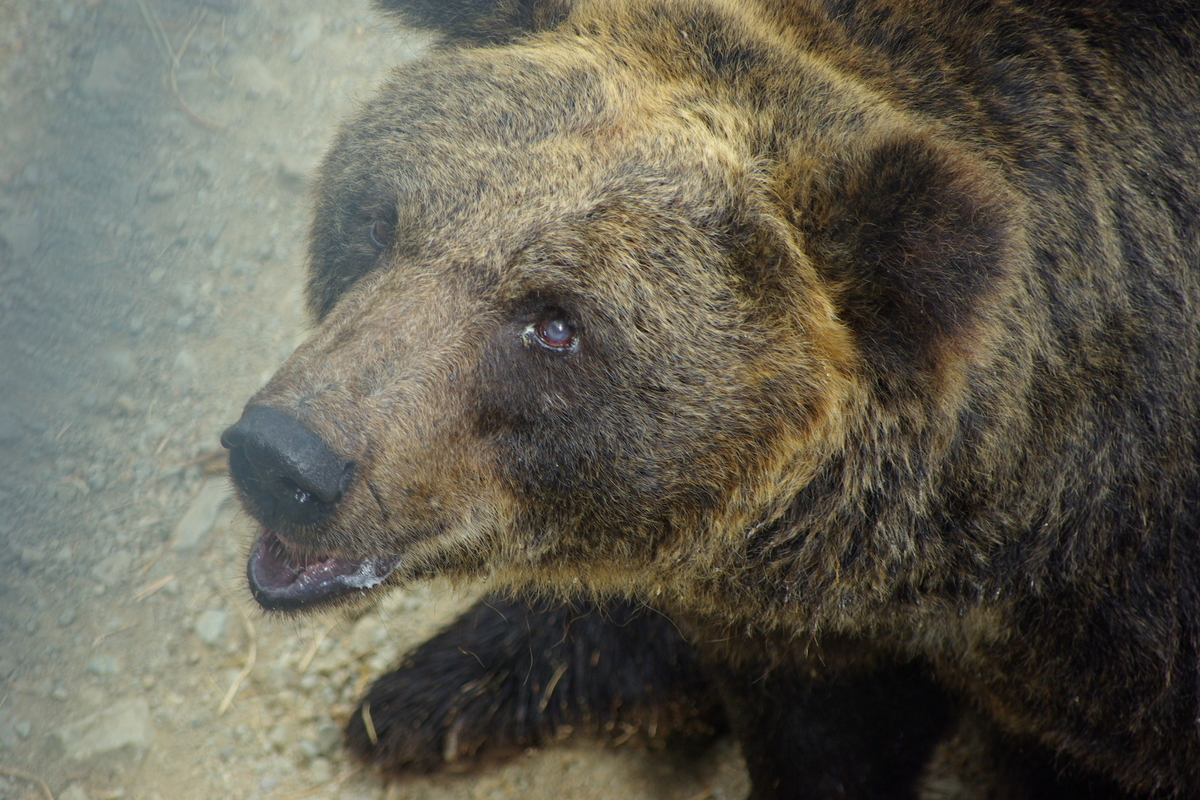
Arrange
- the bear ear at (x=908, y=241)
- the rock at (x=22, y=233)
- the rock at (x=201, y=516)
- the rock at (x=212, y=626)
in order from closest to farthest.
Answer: the bear ear at (x=908, y=241) < the rock at (x=22, y=233) < the rock at (x=212, y=626) < the rock at (x=201, y=516)

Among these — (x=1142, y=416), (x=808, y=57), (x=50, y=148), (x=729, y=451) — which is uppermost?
(x=808, y=57)

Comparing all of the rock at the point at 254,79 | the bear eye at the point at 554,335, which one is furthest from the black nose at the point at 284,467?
the rock at the point at 254,79

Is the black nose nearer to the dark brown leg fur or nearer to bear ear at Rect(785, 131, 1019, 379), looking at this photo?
bear ear at Rect(785, 131, 1019, 379)

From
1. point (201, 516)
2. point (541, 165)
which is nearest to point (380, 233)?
point (541, 165)

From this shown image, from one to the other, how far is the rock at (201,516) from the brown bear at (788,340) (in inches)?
65.2

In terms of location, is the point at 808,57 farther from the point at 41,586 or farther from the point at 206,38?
the point at 41,586

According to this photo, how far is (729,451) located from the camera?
2621 millimetres

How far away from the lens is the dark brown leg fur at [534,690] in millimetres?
4043

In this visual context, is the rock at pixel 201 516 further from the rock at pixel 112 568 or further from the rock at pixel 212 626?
the rock at pixel 212 626

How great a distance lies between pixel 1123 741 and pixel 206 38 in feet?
16.2

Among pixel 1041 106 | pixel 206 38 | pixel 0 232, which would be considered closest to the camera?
pixel 1041 106

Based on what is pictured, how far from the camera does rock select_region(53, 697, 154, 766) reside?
12.3 ft

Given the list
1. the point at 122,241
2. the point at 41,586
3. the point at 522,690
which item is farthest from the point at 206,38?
the point at 522,690

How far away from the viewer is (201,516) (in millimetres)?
4465
